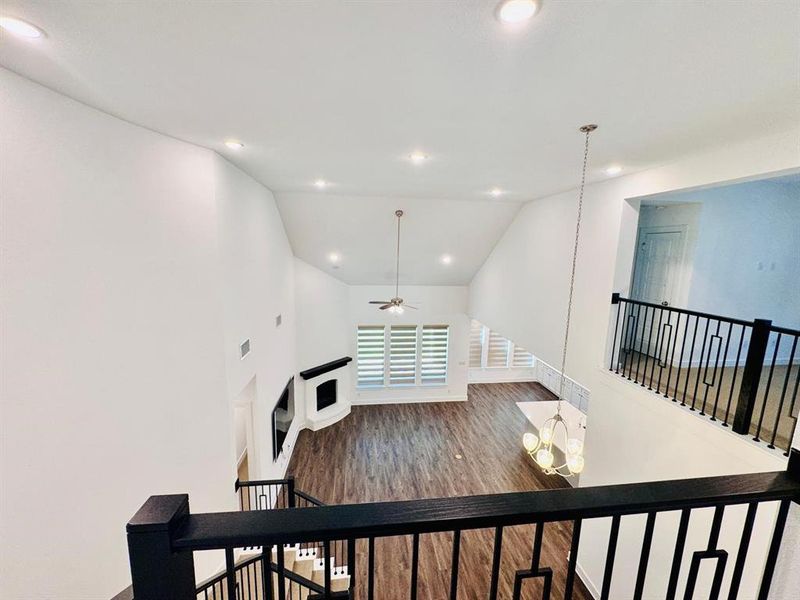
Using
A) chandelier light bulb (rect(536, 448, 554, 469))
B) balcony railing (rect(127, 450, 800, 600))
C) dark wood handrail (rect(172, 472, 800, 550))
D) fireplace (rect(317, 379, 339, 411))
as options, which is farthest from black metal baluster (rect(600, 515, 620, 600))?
fireplace (rect(317, 379, 339, 411))

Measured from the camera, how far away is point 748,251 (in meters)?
4.67

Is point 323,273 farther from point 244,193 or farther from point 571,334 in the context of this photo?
point 571,334

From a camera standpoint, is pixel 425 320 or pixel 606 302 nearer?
pixel 606 302

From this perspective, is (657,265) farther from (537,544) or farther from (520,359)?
(520,359)

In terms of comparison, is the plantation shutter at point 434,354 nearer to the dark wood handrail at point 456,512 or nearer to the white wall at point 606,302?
the white wall at point 606,302

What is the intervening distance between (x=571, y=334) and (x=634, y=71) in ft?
12.4

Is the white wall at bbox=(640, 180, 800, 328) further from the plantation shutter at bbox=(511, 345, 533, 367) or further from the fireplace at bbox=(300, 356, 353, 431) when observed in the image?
the fireplace at bbox=(300, 356, 353, 431)

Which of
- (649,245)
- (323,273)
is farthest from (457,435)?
(649,245)

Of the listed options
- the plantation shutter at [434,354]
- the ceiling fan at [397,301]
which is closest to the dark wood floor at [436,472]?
the plantation shutter at [434,354]

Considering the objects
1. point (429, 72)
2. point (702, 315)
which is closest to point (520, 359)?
point (702, 315)

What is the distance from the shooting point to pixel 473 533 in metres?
5.38

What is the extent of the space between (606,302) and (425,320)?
5.69 m

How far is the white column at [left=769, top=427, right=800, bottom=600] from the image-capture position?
1106mm

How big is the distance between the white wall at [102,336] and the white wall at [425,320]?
5.38 metres
